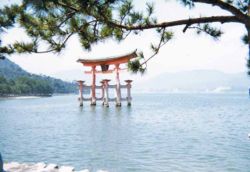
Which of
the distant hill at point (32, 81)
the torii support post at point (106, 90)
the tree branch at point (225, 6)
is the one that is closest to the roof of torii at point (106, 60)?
the torii support post at point (106, 90)

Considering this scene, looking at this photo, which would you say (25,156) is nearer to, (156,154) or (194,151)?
(156,154)

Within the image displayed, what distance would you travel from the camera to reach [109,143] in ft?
59.0

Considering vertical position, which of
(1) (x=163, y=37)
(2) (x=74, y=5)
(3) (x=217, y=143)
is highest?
(2) (x=74, y=5)

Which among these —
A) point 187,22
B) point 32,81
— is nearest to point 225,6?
point 187,22

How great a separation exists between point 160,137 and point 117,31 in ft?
46.4

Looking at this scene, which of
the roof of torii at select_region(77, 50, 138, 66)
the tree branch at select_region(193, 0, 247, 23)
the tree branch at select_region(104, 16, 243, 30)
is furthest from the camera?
the roof of torii at select_region(77, 50, 138, 66)

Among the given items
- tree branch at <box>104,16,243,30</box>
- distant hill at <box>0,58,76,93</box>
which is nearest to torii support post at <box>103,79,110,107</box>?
tree branch at <box>104,16,243,30</box>

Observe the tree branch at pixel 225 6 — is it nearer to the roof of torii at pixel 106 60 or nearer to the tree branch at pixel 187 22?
the tree branch at pixel 187 22

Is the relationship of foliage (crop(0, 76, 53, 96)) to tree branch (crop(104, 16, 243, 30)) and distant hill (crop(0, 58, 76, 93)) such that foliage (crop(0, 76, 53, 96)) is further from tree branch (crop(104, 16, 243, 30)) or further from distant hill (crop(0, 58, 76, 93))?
tree branch (crop(104, 16, 243, 30))

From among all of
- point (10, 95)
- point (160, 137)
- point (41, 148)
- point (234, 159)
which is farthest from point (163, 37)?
point (10, 95)

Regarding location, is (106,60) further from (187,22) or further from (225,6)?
(225,6)

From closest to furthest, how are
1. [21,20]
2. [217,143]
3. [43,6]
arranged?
[43,6] → [21,20] → [217,143]

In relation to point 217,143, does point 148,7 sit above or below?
above

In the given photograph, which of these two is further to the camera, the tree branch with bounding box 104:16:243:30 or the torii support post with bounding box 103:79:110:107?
the torii support post with bounding box 103:79:110:107
